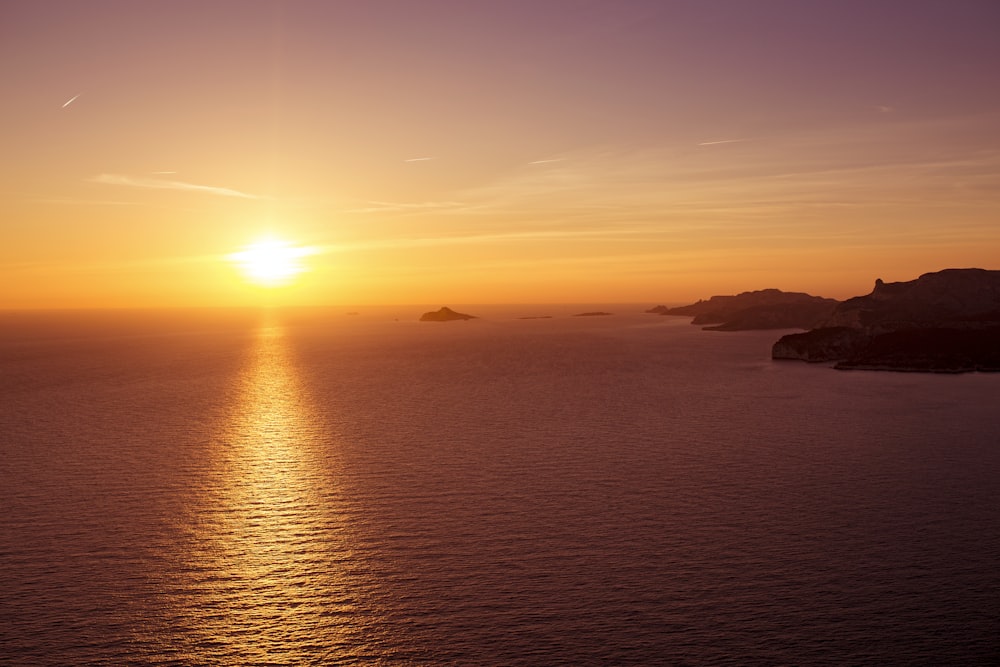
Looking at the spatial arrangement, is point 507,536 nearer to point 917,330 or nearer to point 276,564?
point 276,564

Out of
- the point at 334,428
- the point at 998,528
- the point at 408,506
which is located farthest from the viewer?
the point at 334,428

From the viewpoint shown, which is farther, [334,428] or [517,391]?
[517,391]

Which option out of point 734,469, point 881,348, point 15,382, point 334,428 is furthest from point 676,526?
point 15,382

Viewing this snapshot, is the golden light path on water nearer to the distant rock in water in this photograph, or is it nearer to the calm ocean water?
the calm ocean water

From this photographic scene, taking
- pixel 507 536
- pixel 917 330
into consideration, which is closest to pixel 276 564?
pixel 507 536

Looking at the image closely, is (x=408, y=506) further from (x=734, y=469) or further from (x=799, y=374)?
(x=799, y=374)
